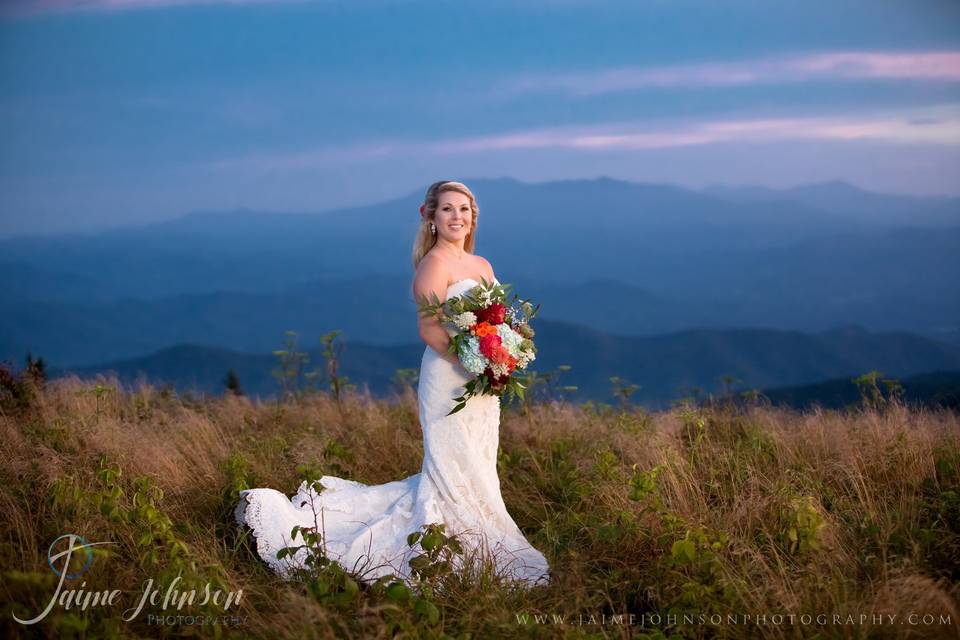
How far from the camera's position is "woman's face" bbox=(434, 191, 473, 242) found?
5.34 meters

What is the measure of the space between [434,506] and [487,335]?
135 centimetres

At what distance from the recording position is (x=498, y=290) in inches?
201

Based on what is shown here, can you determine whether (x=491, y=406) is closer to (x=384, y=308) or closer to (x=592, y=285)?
(x=384, y=308)

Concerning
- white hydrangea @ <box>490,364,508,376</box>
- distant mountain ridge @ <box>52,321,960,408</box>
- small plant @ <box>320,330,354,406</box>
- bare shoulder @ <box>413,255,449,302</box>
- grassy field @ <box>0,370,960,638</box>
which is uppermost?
bare shoulder @ <box>413,255,449,302</box>

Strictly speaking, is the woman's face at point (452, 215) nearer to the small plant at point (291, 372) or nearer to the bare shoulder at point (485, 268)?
the bare shoulder at point (485, 268)

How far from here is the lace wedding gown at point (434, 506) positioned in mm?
4957

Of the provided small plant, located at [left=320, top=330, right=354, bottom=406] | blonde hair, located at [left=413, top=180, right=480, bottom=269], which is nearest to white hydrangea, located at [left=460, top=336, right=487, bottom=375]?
blonde hair, located at [left=413, top=180, right=480, bottom=269]

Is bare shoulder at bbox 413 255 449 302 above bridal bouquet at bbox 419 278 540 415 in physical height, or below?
above

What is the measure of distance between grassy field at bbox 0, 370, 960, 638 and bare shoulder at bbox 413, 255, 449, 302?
1.50m

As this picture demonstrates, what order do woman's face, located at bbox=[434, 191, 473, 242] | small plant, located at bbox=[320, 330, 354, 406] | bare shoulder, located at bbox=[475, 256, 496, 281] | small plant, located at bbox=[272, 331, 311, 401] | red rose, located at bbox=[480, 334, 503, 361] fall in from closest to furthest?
red rose, located at bbox=[480, 334, 503, 361] < woman's face, located at bbox=[434, 191, 473, 242] < bare shoulder, located at bbox=[475, 256, 496, 281] < small plant, located at bbox=[320, 330, 354, 406] < small plant, located at bbox=[272, 331, 311, 401]

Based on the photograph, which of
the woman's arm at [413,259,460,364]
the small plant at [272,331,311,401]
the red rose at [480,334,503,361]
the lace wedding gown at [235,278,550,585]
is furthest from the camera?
the small plant at [272,331,311,401]

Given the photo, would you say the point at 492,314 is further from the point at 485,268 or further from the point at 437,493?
the point at 437,493

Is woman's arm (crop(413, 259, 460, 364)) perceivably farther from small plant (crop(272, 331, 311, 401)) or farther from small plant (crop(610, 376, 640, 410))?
small plant (crop(272, 331, 311, 401))

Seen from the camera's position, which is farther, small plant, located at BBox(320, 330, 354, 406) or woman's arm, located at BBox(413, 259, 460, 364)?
small plant, located at BBox(320, 330, 354, 406)
